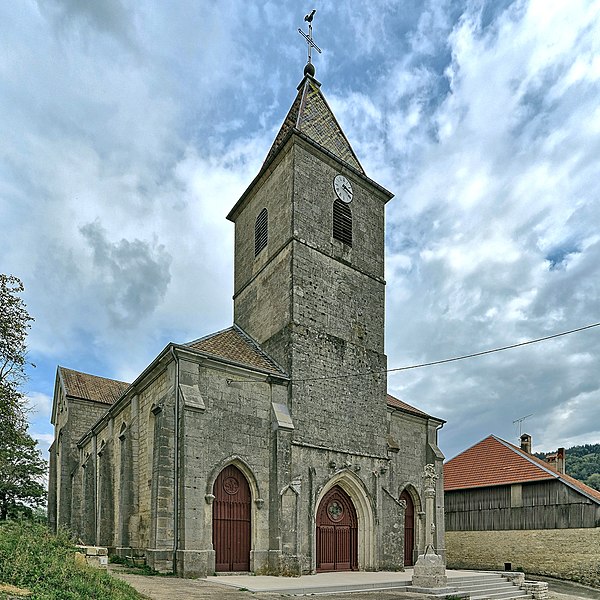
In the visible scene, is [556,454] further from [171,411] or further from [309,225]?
[171,411]

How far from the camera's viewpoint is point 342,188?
79.0ft

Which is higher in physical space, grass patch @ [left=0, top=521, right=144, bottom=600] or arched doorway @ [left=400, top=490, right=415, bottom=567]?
grass patch @ [left=0, top=521, right=144, bottom=600]

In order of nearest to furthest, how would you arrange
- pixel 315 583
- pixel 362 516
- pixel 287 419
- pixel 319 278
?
1. pixel 315 583
2. pixel 287 419
3. pixel 362 516
4. pixel 319 278

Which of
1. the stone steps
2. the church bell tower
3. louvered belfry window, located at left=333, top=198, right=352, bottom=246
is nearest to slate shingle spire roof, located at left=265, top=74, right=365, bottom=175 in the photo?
the church bell tower

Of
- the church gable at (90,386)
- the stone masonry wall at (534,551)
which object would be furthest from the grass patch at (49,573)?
the church gable at (90,386)

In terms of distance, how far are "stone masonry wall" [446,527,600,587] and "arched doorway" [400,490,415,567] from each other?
575 cm

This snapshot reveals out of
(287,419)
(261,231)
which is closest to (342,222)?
(261,231)

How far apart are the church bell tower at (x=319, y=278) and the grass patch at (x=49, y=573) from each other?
10.1m

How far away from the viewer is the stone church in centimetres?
1708

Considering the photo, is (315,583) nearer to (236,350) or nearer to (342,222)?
(236,350)

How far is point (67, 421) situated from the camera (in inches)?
1324

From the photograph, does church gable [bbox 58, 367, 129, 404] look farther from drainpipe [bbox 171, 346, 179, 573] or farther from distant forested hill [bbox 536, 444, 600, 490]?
distant forested hill [bbox 536, 444, 600, 490]

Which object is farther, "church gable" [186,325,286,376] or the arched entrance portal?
the arched entrance portal

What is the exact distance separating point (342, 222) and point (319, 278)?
313cm
